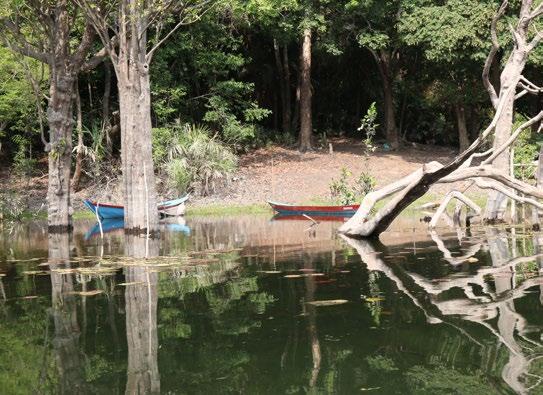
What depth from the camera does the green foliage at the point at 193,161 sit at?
28609 millimetres

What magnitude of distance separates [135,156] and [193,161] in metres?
11.0

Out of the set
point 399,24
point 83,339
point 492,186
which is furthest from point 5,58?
point 83,339

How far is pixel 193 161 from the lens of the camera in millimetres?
29312

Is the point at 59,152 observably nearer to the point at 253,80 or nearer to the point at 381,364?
the point at 381,364

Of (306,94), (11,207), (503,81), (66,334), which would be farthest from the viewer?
(306,94)

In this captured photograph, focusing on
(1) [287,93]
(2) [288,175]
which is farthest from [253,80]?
(2) [288,175]

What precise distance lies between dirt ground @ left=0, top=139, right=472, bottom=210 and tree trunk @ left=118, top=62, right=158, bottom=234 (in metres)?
9.70

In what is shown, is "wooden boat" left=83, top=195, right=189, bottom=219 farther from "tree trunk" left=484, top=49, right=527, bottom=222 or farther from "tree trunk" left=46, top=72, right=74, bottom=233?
"tree trunk" left=484, top=49, right=527, bottom=222

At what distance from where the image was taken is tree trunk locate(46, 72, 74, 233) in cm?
2084

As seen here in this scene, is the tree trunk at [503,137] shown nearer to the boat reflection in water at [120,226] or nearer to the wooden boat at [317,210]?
the wooden boat at [317,210]

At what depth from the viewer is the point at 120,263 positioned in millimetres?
11625

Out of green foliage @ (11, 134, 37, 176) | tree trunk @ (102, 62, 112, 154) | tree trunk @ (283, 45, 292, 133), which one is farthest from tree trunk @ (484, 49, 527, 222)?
tree trunk @ (283, 45, 292, 133)

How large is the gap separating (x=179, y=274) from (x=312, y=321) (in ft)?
13.8

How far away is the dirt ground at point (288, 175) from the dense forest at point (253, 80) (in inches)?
33.9
